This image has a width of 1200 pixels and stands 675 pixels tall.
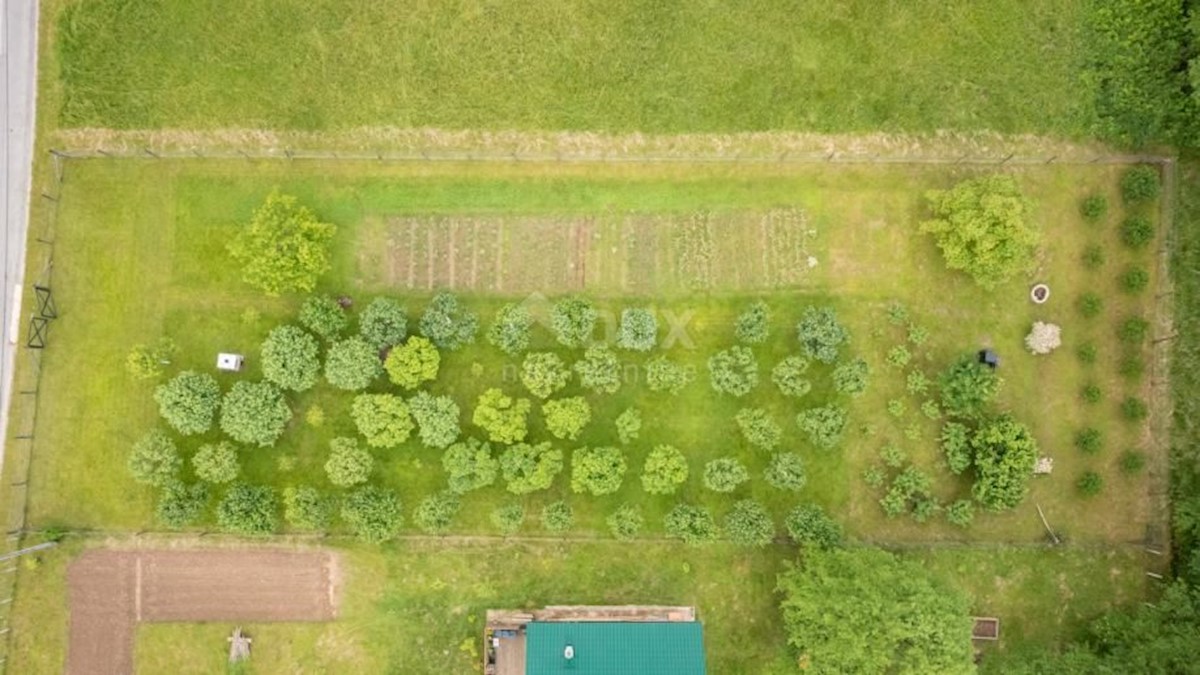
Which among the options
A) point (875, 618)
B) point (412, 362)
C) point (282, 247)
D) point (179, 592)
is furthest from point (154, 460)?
point (875, 618)

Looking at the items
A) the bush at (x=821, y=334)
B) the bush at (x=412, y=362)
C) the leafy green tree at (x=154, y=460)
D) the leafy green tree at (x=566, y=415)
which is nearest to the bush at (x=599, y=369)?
the leafy green tree at (x=566, y=415)

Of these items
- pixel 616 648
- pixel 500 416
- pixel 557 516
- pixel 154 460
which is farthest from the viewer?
pixel 557 516

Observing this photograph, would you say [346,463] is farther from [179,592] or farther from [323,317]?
[179,592]

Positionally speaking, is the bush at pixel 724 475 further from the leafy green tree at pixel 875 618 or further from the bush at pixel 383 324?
the bush at pixel 383 324

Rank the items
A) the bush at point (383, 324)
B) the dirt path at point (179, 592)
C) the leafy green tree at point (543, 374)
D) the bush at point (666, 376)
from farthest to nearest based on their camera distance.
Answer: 1. the dirt path at point (179, 592)
2. the bush at point (666, 376)
3. the leafy green tree at point (543, 374)
4. the bush at point (383, 324)

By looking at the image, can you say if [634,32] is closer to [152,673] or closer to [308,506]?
[308,506]

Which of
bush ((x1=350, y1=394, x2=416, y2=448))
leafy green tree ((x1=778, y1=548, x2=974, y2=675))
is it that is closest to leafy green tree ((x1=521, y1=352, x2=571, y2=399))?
bush ((x1=350, y1=394, x2=416, y2=448))

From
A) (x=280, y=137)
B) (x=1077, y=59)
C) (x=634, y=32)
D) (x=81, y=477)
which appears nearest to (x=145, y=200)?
(x=280, y=137)
